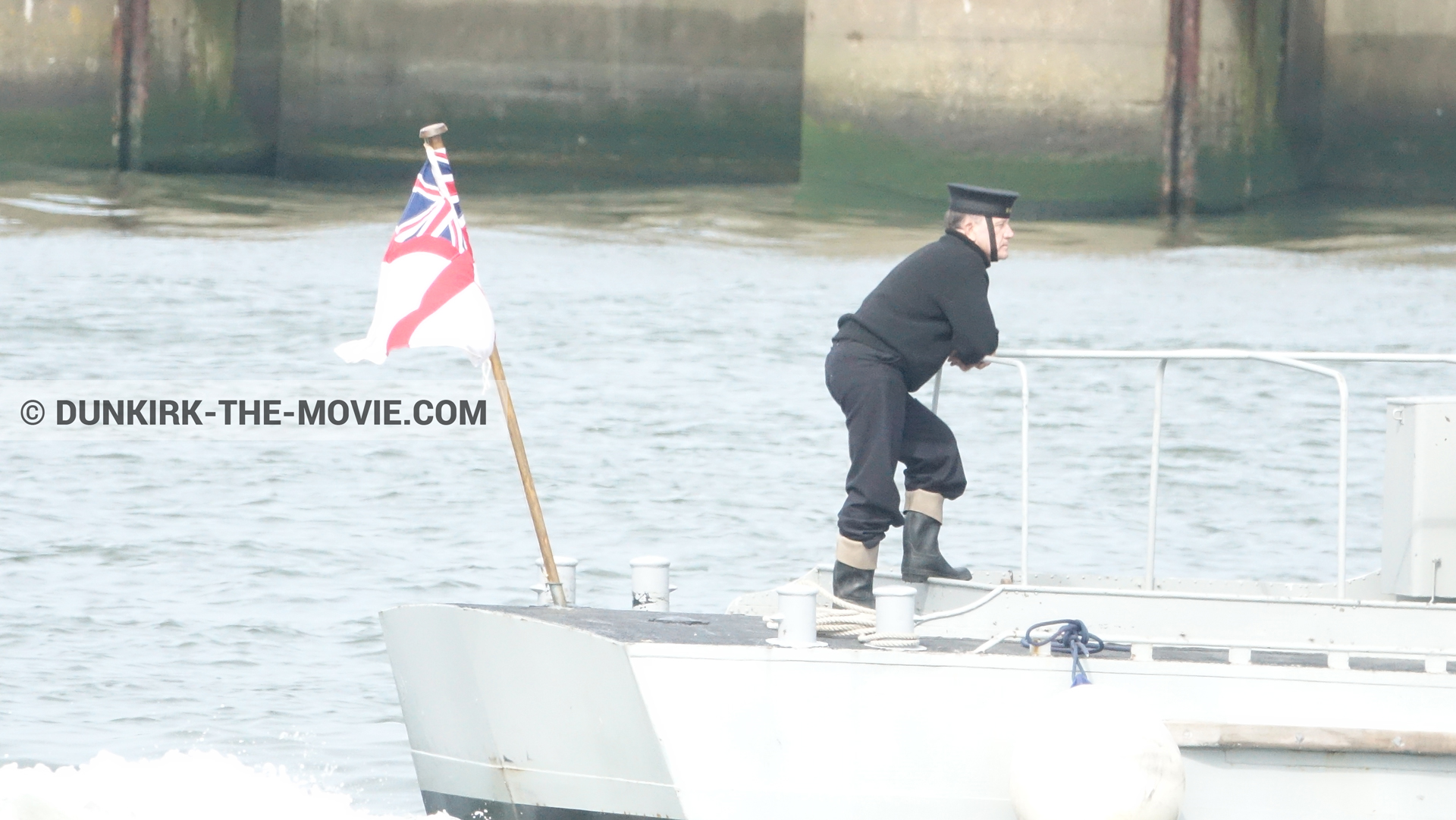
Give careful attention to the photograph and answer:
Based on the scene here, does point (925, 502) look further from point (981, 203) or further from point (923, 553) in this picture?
point (981, 203)

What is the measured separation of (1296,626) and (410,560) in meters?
6.64

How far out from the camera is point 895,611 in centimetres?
588

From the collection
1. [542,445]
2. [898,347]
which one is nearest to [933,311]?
[898,347]

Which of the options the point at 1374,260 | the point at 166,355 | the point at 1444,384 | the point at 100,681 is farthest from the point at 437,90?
the point at 100,681

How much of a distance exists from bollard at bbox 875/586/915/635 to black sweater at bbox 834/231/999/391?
2.77 feet

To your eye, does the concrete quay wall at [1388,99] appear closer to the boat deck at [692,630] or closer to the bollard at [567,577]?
the bollard at [567,577]

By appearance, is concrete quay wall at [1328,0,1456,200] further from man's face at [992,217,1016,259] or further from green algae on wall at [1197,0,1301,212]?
man's face at [992,217,1016,259]

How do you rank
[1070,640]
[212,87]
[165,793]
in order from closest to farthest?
1. [1070,640]
2. [165,793]
3. [212,87]

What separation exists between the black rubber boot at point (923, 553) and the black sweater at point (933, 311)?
64 centimetres

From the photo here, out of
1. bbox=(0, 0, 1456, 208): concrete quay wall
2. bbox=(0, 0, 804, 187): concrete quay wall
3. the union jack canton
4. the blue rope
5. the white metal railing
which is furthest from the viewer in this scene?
bbox=(0, 0, 804, 187): concrete quay wall

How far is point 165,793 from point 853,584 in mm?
2728

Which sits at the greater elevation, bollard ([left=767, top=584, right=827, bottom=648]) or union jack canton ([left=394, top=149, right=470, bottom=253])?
union jack canton ([left=394, top=149, right=470, bottom=253])

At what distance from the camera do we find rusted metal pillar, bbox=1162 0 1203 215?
75.9 feet

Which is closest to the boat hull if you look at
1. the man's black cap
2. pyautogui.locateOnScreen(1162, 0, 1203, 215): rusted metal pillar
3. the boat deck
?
the boat deck
